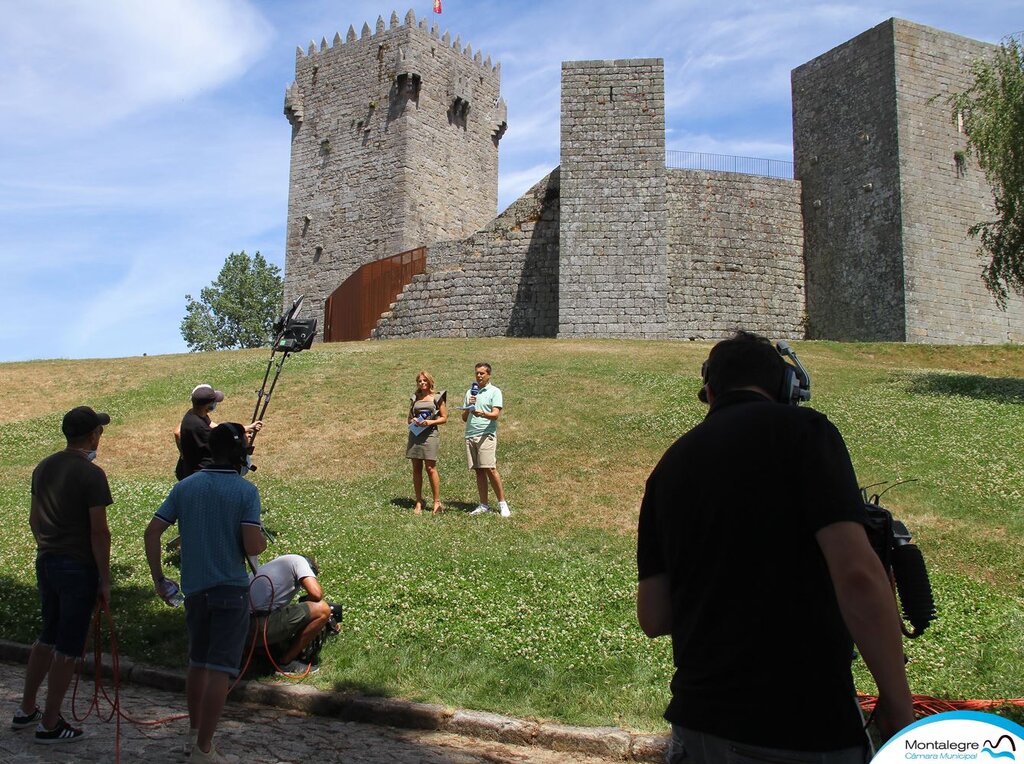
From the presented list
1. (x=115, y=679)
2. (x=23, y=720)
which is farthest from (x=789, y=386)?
(x=23, y=720)

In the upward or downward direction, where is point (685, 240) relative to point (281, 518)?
upward

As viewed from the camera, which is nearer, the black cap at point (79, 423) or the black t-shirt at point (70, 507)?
the black t-shirt at point (70, 507)

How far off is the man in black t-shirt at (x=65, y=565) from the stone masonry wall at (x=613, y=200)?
746 inches

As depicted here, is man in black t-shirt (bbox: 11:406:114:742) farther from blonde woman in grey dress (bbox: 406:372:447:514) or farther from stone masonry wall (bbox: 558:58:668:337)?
stone masonry wall (bbox: 558:58:668:337)

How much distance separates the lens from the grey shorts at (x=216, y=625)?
4.27 m

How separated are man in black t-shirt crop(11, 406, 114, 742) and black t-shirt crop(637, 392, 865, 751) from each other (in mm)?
3439

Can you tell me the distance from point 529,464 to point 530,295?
13912 mm

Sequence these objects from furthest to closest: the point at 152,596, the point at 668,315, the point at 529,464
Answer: the point at 668,315 < the point at 529,464 < the point at 152,596

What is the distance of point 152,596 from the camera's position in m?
7.10

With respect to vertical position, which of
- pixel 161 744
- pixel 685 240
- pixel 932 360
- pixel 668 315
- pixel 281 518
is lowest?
pixel 161 744

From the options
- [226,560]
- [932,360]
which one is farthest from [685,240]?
[226,560]

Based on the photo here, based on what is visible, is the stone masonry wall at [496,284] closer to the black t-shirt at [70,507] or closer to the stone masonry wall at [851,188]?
the stone masonry wall at [851,188]

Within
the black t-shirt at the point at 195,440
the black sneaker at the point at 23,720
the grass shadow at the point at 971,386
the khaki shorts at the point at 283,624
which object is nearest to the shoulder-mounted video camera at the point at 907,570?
the khaki shorts at the point at 283,624

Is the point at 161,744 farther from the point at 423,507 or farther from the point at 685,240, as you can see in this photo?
the point at 685,240
